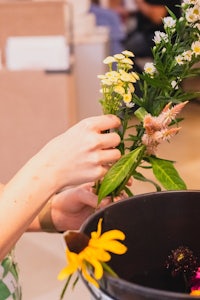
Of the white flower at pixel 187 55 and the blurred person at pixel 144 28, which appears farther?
the blurred person at pixel 144 28

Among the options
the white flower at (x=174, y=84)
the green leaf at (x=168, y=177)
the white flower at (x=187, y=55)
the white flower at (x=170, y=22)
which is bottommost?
the green leaf at (x=168, y=177)

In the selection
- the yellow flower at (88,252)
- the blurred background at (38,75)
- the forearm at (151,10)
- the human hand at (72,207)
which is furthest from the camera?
the forearm at (151,10)

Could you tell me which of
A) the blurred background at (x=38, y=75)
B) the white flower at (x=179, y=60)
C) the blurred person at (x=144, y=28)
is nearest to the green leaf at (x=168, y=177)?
the white flower at (x=179, y=60)

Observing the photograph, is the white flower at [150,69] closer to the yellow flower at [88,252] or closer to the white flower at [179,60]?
the white flower at [179,60]

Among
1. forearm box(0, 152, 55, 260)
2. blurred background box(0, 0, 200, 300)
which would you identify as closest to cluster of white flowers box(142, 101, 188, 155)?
forearm box(0, 152, 55, 260)

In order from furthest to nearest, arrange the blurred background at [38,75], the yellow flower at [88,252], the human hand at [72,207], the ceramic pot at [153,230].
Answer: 1. the blurred background at [38,75]
2. the human hand at [72,207]
3. the ceramic pot at [153,230]
4. the yellow flower at [88,252]

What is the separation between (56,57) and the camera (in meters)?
2.17

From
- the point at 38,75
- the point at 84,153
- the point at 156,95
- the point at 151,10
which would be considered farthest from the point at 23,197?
the point at 151,10

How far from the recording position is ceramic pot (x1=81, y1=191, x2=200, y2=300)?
1.64 feet

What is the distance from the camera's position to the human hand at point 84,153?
544 mm

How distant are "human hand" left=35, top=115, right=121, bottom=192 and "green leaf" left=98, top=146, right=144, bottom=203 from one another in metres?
0.02

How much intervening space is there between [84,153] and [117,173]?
0.05m

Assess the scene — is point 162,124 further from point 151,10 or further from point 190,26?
point 151,10

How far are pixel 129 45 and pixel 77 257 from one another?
3.60 metres
